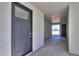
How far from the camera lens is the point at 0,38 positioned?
2.87 m

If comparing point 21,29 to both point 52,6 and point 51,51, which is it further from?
point 52,6

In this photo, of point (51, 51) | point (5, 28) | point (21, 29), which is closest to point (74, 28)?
point (51, 51)

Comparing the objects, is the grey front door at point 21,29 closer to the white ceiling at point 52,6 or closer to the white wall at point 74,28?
the white ceiling at point 52,6

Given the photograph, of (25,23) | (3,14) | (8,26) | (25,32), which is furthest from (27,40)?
(3,14)

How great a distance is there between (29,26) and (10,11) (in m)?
1.79

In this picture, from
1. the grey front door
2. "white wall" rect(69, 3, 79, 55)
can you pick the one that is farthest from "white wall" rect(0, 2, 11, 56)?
"white wall" rect(69, 3, 79, 55)

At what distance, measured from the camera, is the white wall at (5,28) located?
9.61ft

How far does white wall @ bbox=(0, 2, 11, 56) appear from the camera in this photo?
2.93 metres

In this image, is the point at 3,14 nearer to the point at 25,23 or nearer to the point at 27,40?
the point at 25,23

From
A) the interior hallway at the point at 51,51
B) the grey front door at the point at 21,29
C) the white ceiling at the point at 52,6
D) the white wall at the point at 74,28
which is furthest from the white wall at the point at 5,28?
the white wall at the point at 74,28

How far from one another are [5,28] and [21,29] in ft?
4.00

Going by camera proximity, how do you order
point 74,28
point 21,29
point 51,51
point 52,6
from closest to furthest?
point 21,29 < point 74,28 < point 51,51 < point 52,6

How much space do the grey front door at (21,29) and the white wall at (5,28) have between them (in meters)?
0.32

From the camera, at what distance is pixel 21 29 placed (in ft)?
14.0
